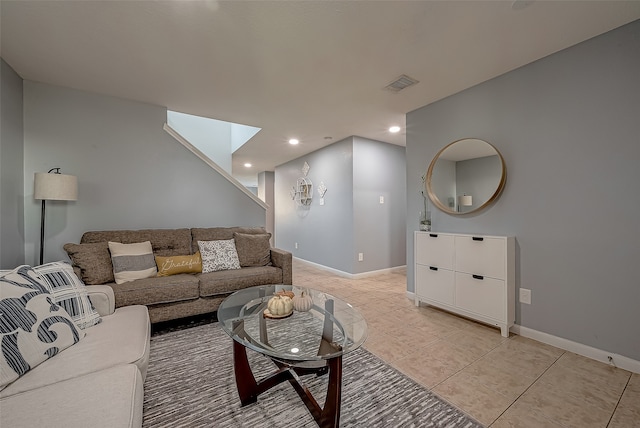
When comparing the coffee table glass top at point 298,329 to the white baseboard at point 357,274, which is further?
the white baseboard at point 357,274

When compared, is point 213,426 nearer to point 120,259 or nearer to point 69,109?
point 120,259

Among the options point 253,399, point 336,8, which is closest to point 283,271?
point 253,399

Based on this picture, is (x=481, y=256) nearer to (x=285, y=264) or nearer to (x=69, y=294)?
(x=285, y=264)

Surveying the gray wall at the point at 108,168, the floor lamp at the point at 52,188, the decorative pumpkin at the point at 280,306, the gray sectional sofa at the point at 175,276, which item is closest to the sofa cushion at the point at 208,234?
the gray sectional sofa at the point at 175,276

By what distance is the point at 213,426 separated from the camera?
1268mm

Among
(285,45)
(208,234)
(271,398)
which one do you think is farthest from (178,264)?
(285,45)

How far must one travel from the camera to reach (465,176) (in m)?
2.63

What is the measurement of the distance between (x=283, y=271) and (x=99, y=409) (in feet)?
6.59

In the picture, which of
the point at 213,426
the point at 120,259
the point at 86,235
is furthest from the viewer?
the point at 86,235

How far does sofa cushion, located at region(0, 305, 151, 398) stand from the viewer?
102cm

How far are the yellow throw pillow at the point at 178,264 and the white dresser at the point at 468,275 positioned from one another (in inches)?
94.6

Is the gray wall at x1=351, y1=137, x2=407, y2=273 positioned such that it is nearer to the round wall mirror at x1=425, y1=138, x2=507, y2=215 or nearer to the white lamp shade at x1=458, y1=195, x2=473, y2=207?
the round wall mirror at x1=425, y1=138, x2=507, y2=215

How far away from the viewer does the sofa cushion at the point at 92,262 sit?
7.00ft

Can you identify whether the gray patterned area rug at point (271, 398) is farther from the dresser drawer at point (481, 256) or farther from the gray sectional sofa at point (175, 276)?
the dresser drawer at point (481, 256)
